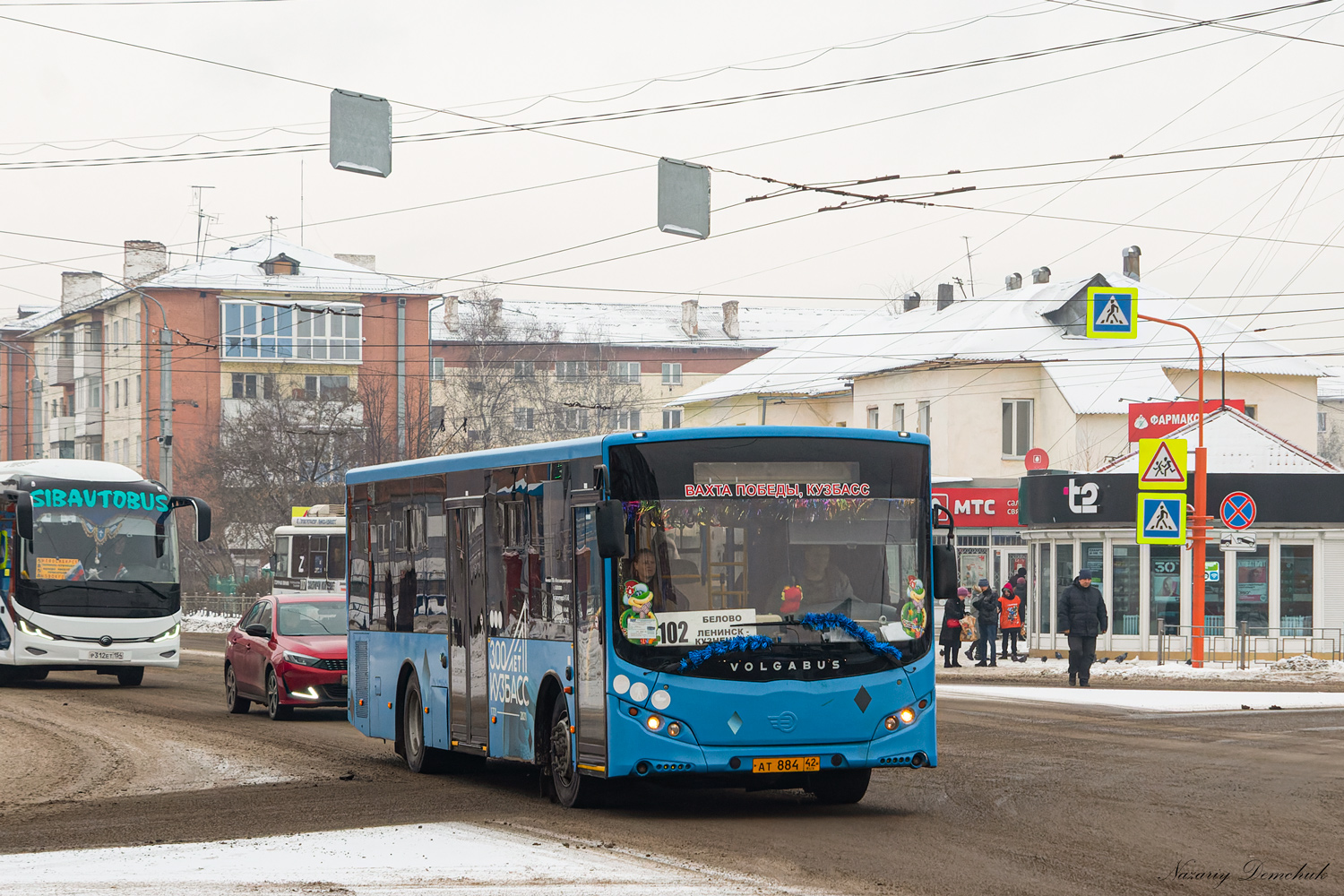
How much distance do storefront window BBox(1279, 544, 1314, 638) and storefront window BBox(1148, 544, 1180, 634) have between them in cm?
198

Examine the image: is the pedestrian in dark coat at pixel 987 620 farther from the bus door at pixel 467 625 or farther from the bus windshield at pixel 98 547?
the bus door at pixel 467 625

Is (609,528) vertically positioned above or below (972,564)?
above

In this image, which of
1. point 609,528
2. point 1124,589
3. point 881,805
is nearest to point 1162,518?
point 1124,589

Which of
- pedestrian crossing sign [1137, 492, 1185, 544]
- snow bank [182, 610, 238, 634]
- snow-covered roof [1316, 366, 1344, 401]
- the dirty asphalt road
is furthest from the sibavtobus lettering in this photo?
snow-covered roof [1316, 366, 1344, 401]

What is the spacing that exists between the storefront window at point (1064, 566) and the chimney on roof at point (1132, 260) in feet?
102

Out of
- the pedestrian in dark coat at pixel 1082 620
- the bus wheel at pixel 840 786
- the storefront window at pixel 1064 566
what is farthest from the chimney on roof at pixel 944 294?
the bus wheel at pixel 840 786

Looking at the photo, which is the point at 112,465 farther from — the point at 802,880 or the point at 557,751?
the point at 802,880

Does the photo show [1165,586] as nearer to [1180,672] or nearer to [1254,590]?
[1254,590]

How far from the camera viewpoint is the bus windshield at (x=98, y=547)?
89.5ft

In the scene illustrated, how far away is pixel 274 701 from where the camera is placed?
2109cm

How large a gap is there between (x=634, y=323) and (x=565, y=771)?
99451 millimetres

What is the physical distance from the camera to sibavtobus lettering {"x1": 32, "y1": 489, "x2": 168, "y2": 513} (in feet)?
90.4

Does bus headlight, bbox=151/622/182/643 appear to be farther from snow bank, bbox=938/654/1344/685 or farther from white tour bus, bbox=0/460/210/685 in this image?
snow bank, bbox=938/654/1344/685

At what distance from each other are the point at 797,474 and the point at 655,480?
954 millimetres
